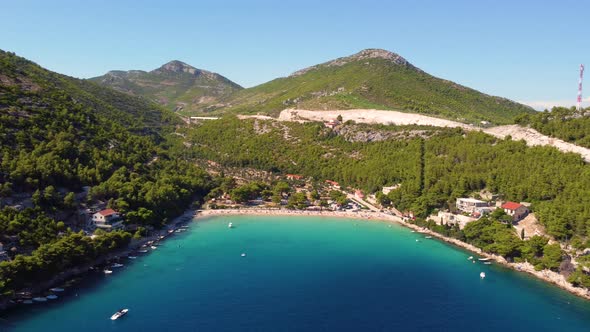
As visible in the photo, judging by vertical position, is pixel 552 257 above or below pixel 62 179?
below

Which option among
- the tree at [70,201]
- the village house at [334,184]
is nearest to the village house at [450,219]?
the village house at [334,184]

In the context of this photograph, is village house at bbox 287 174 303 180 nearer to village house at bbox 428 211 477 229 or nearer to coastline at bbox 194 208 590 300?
coastline at bbox 194 208 590 300

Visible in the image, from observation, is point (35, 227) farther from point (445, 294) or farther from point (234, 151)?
point (234, 151)

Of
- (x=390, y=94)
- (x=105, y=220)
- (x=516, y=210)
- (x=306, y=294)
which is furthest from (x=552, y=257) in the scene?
(x=390, y=94)

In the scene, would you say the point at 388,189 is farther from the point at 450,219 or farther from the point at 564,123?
the point at 564,123

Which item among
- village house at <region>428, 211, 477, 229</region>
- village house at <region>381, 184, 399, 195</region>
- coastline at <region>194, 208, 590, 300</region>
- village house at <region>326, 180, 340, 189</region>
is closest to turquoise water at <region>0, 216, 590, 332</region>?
coastline at <region>194, 208, 590, 300</region>

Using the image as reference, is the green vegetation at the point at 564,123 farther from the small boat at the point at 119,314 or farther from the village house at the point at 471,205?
the small boat at the point at 119,314
